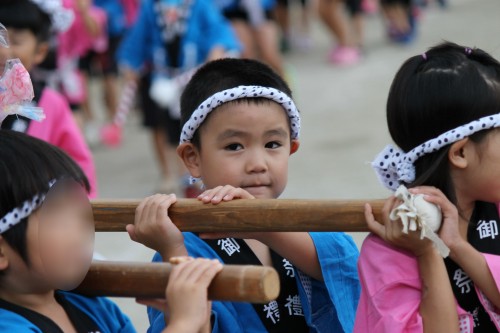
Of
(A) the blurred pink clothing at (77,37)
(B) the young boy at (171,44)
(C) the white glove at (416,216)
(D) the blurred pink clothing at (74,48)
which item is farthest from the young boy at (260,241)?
(A) the blurred pink clothing at (77,37)

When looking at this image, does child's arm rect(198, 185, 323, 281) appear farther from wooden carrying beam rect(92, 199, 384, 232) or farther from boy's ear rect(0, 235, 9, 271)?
boy's ear rect(0, 235, 9, 271)

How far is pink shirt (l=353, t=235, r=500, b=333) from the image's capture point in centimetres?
212

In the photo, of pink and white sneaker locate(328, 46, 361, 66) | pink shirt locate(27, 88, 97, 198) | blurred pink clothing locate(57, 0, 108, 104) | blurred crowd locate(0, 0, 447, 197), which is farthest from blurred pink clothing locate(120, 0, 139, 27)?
pink shirt locate(27, 88, 97, 198)

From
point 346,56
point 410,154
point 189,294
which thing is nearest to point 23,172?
point 189,294

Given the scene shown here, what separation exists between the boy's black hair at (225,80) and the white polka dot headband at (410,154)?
37 cm

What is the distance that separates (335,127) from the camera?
26.4 feet

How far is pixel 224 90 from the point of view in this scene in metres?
2.50

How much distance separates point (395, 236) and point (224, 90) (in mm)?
723

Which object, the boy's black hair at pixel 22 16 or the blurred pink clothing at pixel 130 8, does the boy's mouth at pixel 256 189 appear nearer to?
the boy's black hair at pixel 22 16

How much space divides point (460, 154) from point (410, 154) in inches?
4.6

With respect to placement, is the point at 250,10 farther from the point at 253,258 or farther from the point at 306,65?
the point at 253,258

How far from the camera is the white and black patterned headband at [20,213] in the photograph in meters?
1.91

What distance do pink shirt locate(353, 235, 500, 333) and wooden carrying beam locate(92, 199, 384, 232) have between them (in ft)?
0.71

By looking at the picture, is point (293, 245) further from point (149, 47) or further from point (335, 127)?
point (335, 127)
